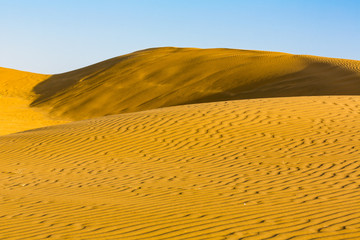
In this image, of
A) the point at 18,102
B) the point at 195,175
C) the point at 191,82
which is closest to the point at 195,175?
the point at 195,175

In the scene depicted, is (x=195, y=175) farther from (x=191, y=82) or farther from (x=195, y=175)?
(x=191, y=82)

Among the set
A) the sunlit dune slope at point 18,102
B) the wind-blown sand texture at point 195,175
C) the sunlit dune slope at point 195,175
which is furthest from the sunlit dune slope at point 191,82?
the sunlit dune slope at point 195,175

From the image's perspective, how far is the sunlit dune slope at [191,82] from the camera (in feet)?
84.0

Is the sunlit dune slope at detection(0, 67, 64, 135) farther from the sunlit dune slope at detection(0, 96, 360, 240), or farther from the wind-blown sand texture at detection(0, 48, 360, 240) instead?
the wind-blown sand texture at detection(0, 48, 360, 240)

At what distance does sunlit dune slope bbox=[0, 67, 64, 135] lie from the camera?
24.2 metres

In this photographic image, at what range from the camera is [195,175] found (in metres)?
8.97

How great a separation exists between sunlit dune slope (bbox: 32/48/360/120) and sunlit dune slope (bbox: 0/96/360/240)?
399 inches

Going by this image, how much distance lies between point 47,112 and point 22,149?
64.6ft

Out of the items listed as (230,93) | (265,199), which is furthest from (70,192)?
(230,93)

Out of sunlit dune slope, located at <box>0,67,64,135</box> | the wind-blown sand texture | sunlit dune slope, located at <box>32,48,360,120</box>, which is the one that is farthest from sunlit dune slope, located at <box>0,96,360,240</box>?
sunlit dune slope, located at <box>32,48,360,120</box>

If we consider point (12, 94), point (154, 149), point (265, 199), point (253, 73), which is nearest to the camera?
point (265, 199)

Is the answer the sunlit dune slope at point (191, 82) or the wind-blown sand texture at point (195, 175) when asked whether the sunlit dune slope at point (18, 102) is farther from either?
the wind-blown sand texture at point (195, 175)

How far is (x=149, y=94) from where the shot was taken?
31656 mm

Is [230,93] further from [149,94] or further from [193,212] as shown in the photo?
[193,212]
